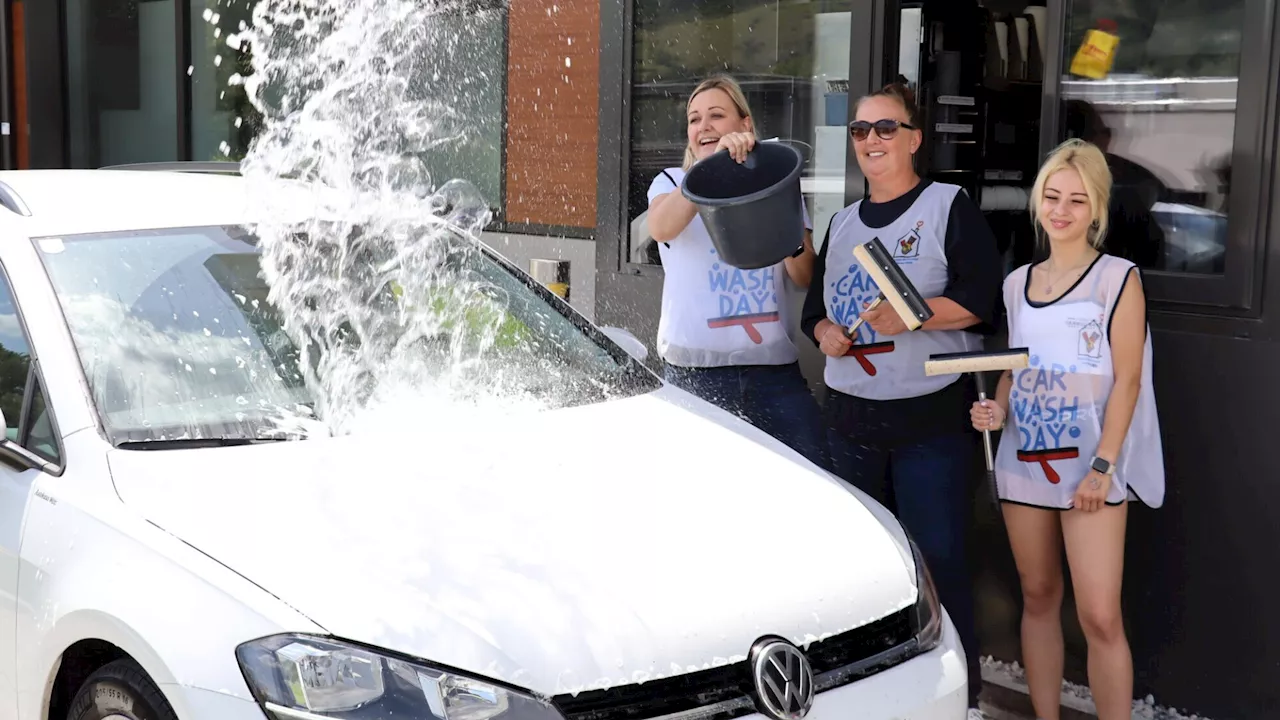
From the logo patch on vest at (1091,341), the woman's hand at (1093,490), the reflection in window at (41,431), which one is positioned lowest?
the woman's hand at (1093,490)

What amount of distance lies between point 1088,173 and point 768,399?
1201 millimetres

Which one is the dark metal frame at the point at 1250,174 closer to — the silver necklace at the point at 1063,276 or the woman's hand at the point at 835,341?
the silver necklace at the point at 1063,276

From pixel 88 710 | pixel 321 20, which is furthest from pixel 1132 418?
pixel 321 20

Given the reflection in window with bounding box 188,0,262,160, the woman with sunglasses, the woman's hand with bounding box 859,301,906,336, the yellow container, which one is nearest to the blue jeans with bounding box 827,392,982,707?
the woman with sunglasses

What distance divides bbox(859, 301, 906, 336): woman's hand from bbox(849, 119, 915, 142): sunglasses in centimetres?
53

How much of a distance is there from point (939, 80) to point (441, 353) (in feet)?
10.5

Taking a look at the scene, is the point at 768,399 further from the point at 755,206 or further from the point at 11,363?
the point at 11,363

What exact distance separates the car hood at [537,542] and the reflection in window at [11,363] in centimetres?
47

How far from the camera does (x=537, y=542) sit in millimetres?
2777

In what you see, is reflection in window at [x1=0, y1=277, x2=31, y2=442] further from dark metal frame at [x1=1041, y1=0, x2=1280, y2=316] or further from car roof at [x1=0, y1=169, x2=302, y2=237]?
dark metal frame at [x1=1041, y1=0, x2=1280, y2=316]

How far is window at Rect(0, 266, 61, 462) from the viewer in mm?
3125

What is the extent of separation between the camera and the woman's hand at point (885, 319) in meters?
4.12

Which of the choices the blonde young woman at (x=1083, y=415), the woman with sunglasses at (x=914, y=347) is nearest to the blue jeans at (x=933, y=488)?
the woman with sunglasses at (x=914, y=347)

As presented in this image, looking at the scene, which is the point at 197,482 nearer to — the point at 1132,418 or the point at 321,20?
the point at 1132,418
